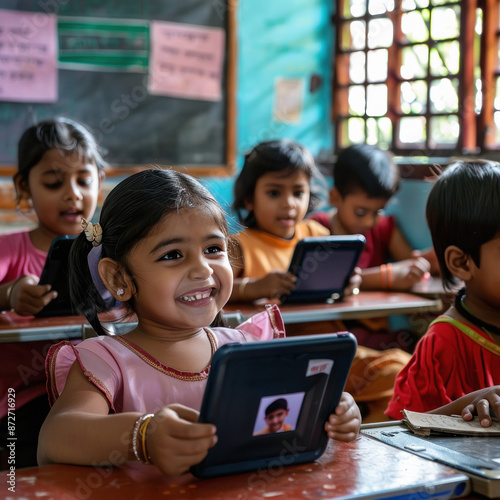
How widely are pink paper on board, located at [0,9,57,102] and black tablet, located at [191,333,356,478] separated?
10.4ft

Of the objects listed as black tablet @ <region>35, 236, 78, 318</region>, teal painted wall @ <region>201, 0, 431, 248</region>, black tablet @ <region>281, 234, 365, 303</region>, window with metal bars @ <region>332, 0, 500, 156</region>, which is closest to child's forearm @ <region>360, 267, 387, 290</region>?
black tablet @ <region>281, 234, 365, 303</region>

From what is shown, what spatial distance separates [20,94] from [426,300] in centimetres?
234

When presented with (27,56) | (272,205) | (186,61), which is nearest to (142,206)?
(272,205)

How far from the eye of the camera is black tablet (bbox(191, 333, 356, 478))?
89 cm

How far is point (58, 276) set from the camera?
6.67 feet

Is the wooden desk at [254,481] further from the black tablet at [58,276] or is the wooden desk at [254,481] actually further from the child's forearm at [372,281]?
the child's forearm at [372,281]

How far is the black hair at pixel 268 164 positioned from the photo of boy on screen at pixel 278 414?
1868 mm

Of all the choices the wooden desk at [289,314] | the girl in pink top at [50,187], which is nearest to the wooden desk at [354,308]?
the wooden desk at [289,314]

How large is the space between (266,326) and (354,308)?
1.06 metres

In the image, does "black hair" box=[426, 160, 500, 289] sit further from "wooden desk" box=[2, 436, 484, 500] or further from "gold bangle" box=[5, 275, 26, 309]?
"gold bangle" box=[5, 275, 26, 309]

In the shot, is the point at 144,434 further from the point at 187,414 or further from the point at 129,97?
the point at 129,97

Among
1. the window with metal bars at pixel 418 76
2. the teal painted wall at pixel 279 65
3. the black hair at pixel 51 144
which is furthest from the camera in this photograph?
the teal painted wall at pixel 279 65

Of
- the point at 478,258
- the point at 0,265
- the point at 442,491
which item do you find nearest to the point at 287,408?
the point at 442,491

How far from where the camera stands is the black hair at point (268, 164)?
2783mm
